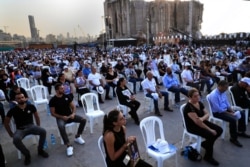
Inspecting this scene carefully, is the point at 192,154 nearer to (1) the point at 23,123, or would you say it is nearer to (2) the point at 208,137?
(2) the point at 208,137

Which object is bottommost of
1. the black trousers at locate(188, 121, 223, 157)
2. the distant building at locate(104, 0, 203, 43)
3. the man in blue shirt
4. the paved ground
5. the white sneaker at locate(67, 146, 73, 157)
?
the paved ground

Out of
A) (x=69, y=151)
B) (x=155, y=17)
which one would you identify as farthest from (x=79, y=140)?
(x=155, y=17)

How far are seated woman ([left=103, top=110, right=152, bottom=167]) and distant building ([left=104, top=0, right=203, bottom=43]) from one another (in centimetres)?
5967

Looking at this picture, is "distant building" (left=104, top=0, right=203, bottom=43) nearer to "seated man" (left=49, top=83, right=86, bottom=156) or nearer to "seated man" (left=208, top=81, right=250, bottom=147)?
"seated man" (left=208, top=81, right=250, bottom=147)

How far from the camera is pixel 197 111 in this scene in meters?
3.57

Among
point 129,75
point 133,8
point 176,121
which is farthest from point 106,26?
point 176,121

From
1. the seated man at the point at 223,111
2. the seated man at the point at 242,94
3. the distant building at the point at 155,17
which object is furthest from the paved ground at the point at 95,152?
the distant building at the point at 155,17

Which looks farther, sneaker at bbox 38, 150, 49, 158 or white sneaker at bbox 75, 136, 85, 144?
white sneaker at bbox 75, 136, 85, 144

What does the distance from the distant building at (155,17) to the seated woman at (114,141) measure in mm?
59672

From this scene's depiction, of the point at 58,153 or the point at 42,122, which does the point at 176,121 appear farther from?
the point at 42,122

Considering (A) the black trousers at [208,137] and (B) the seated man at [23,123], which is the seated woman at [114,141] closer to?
(A) the black trousers at [208,137]

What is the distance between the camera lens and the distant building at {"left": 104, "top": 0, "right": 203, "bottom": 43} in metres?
61.5

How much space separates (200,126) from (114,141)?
5.65 feet

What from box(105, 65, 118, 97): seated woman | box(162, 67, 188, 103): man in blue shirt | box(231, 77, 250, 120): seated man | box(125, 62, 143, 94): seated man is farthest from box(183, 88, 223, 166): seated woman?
box(125, 62, 143, 94): seated man
